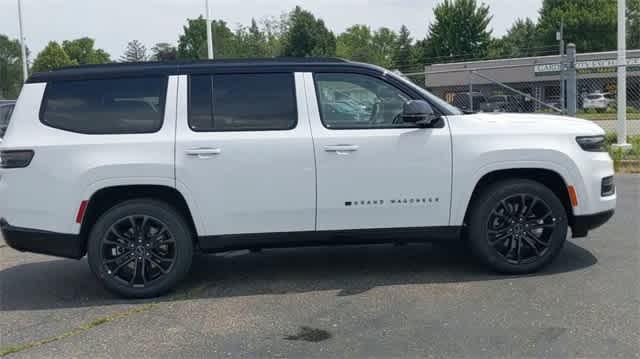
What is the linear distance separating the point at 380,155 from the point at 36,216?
278cm

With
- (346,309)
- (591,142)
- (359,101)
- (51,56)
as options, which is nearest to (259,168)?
(359,101)

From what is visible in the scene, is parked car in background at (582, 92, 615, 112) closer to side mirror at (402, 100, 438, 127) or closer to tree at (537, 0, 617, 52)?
side mirror at (402, 100, 438, 127)

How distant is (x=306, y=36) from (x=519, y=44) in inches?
1075

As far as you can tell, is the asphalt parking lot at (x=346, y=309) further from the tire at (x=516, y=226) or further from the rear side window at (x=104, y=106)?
the rear side window at (x=104, y=106)

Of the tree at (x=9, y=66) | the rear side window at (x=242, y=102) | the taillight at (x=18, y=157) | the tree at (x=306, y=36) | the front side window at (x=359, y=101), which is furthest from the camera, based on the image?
the tree at (x=9, y=66)

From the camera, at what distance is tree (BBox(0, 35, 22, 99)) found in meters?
91.9

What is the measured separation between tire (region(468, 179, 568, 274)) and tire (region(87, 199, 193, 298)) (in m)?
2.44

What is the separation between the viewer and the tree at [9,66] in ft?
301

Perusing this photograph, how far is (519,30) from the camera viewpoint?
84438mm

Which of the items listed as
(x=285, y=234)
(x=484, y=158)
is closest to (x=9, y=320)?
(x=285, y=234)

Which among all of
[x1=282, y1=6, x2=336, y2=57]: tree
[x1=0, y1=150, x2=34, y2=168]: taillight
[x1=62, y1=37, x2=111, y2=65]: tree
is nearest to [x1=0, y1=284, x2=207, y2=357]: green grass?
[x1=0, y1=150, x2=34, y2=168]: taillight

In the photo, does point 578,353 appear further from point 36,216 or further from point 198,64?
point 36,216

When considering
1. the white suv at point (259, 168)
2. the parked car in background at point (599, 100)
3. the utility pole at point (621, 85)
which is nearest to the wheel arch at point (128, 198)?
the white suv at point (259, 168)

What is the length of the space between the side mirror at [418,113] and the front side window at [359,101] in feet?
0.29
